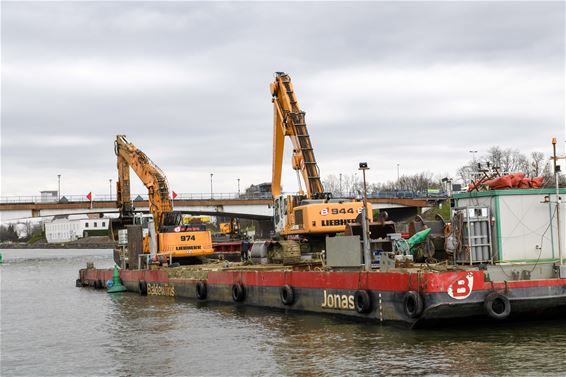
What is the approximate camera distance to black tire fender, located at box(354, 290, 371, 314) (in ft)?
82.7

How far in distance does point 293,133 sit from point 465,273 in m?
19.0

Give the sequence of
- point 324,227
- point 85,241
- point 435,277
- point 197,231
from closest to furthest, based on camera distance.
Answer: point 435,277 < point 324,227 < point 197,231 < point 85,241

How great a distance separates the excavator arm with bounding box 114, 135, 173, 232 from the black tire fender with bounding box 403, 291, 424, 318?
26.6 m

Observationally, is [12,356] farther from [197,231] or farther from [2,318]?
[197,231]

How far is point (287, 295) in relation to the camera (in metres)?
30.0

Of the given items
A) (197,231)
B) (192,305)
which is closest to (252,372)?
(192,305)

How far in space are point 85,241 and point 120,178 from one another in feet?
456

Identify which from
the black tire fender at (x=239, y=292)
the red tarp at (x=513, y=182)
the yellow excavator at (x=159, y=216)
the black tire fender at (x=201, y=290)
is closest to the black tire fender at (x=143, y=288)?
the yellow excavator at (x=159, y=216)

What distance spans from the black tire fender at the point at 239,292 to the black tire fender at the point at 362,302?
9.04 metres

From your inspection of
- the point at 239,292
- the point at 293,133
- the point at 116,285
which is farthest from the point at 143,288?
the point at 293,133

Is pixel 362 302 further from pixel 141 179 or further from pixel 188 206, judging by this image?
pixel 188 206

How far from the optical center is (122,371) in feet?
69.7

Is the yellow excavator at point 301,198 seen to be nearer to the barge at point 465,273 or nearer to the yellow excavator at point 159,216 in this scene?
the barge at point 465,273

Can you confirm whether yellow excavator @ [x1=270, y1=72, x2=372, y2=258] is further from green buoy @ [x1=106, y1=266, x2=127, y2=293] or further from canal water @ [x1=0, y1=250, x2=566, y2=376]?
green buoy @ [x1=106, y1=266, x2=127, y2=293]
